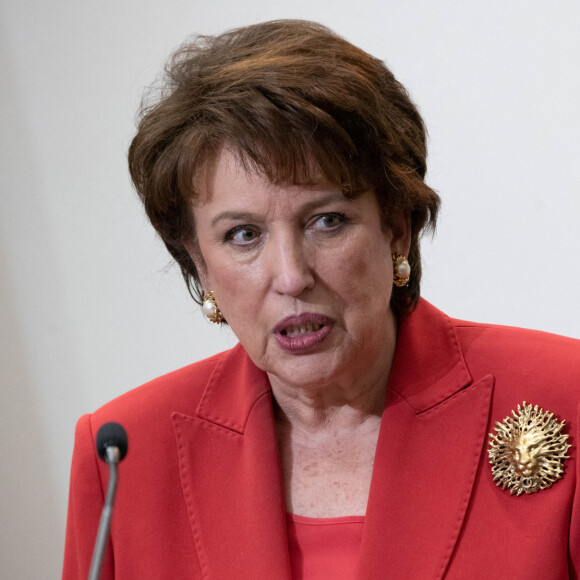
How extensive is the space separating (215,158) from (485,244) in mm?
1120

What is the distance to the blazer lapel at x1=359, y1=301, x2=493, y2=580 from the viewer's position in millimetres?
1777

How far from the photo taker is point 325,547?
6.12 ft

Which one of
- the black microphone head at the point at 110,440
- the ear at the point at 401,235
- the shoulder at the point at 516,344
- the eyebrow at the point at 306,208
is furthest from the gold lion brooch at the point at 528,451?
the black microphone head at the point at 110,440

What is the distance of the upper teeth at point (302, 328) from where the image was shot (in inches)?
70.3

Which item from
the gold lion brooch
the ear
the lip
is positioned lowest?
the gold lion brooch

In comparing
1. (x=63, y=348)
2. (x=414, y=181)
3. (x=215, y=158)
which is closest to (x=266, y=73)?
(x=215, y=158)

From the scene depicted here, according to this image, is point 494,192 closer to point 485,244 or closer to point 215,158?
point 485,244

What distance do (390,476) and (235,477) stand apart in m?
0.31

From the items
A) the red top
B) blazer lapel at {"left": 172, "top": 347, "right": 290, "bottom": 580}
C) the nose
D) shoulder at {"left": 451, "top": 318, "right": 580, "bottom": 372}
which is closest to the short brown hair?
the nose

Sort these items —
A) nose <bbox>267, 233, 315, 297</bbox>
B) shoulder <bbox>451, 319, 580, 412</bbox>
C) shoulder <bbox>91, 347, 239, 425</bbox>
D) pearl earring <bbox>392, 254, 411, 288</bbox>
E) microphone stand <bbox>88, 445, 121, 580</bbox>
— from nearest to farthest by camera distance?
1. microphone stand <bbox>88, 445, 121, 580</bbox>
2. nose <bbox>267, 233, 315, 297</bbox>
3. shoulder <bbox>451, 319, 580, 412</bbox>
4. pearl earring <bbox>392, 254, 411, 288</bbox>
5. shoulder <bbox>91, 347, 239, 425</bbox>

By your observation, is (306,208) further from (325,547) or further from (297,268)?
(325,547)

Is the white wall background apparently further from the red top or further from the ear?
the red top

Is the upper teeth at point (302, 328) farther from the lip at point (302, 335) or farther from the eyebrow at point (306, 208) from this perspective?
the eyebrow at point (306, 208)

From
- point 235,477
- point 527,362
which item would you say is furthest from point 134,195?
point 527,362
